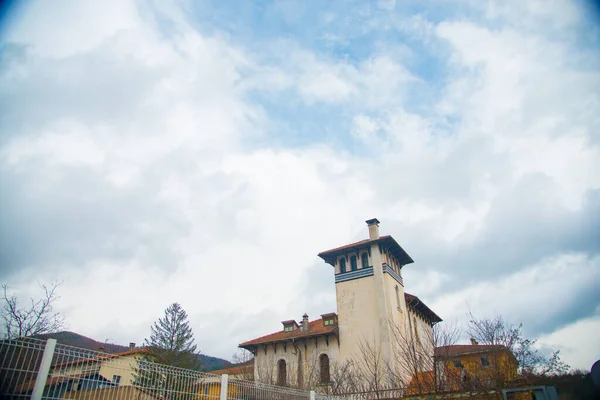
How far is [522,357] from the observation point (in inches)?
864

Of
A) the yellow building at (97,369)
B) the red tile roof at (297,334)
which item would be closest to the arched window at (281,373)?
the red tile roof at (297,334)

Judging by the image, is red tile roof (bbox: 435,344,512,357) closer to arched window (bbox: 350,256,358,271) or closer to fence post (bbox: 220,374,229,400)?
arched window (bbox: 350,256,358,271)

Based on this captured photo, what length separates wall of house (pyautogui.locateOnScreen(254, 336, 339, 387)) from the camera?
86.4 ft

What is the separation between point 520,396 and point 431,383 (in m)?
3.72

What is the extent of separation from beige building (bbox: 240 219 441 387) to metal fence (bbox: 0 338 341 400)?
18445 mm

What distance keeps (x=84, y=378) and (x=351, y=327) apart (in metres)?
22.6

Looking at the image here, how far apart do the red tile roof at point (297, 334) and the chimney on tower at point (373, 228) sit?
7380 millimetres

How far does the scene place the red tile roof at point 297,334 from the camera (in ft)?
89.2

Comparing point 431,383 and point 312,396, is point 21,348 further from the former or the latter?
point 431,383

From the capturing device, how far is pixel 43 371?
238 inches

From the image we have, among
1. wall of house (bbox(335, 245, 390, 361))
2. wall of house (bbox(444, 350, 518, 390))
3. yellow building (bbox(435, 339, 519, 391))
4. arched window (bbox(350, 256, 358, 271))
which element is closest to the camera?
yellow building (bbox(435, 339, 519, 391))

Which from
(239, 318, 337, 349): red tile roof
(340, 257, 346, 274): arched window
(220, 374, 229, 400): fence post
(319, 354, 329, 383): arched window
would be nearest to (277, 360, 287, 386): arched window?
(239, 318, 337, 349): red tile roof

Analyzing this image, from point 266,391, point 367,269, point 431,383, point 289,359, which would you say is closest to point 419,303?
point 367,269

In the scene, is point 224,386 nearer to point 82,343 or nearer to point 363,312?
point 363,312
